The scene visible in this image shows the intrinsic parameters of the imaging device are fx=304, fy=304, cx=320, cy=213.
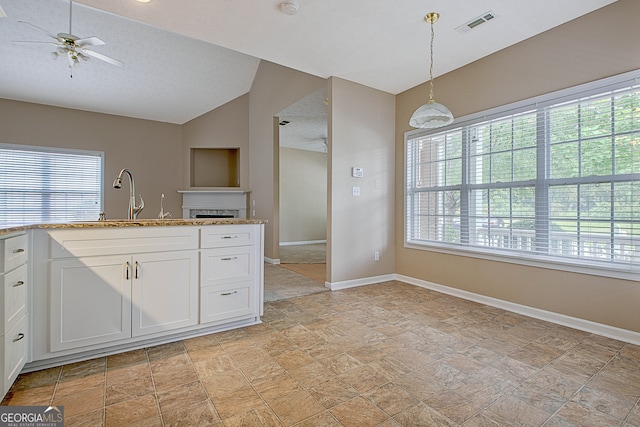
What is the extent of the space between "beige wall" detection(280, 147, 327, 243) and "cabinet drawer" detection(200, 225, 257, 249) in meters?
6.01

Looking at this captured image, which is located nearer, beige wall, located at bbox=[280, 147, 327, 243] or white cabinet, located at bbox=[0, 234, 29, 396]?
white cabinet, located at bbox=[0, 234, 29, 396]

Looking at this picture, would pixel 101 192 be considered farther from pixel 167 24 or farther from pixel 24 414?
pixel 24 414

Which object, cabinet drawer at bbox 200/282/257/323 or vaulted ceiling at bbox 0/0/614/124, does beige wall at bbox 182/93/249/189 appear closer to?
vaulted ceiling at bbox 0/0/614/124

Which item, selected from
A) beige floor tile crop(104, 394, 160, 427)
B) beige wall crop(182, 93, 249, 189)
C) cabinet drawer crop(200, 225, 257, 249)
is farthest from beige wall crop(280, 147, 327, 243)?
beige floor tile crop(104, 394, 160, 427)

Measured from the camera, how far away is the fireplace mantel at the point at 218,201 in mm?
6758

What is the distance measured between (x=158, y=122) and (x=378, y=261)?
5691 millimetres

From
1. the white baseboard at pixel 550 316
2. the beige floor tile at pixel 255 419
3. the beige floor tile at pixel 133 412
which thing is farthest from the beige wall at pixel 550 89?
the beige floor tile at pixel 133 412

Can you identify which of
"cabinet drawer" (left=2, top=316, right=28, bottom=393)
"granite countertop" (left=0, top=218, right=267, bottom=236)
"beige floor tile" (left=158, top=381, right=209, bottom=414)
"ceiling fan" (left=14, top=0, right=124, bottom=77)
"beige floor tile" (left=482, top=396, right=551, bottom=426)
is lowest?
"beige floor tile" (left=482, top=396, right=551, bottom=426)

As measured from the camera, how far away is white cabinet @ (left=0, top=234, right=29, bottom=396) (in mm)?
1533

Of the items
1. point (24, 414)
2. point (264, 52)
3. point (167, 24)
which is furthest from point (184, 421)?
point (264, 52)

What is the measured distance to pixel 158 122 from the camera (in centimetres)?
673

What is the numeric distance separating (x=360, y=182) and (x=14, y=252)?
11.1 ft

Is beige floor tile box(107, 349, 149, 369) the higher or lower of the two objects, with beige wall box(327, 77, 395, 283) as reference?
lower

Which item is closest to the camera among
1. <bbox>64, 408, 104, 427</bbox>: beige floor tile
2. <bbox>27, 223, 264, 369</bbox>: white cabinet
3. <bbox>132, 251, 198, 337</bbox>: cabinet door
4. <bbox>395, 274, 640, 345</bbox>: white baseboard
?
<bbox>64, 408, 104, 427</bbox>: beige floor tile
